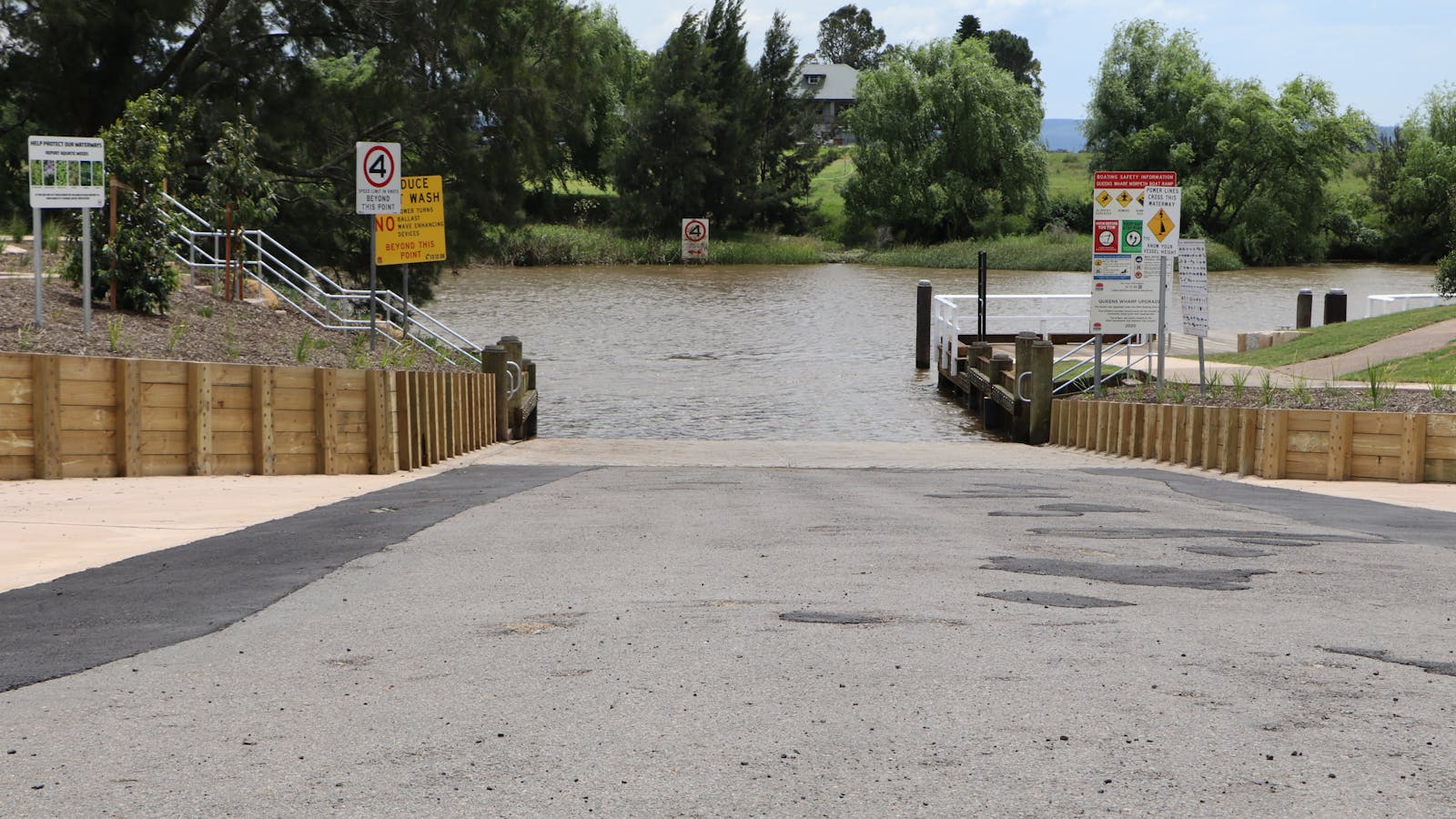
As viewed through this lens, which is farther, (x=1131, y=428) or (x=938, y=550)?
(x=1131, y=428)

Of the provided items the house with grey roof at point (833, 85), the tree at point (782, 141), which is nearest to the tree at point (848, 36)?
the house with grey roof at point (833, 85)

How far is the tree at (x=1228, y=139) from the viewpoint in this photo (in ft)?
238

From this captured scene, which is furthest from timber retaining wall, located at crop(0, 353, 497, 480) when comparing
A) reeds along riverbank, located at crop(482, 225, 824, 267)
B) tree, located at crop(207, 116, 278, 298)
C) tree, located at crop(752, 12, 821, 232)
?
tree, located at crop(752, 12, 821, 232)

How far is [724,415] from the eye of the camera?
25266 millimetres

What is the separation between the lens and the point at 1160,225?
1783cm

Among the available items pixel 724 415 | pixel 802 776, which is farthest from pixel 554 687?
pixel 724 415

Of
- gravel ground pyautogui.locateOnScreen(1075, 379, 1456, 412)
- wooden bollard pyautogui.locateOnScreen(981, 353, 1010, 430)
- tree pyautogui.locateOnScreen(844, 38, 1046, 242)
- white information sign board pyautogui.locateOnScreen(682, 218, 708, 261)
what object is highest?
tree pyautogui.locateOnScreen(844, 38, 1046, 242)

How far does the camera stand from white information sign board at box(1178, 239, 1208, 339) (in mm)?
16891

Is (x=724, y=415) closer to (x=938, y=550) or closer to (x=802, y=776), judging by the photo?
(x=938, y=550)

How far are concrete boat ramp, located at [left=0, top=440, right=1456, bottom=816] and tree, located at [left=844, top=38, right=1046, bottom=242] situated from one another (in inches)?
2726

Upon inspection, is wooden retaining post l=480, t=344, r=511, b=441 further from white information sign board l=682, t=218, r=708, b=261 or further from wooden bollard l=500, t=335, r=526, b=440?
white information sign board l=682, t=218, r=708, b=261

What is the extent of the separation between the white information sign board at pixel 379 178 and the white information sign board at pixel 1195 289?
32.0 feet

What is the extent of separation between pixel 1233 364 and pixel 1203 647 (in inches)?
781

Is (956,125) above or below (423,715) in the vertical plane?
above
